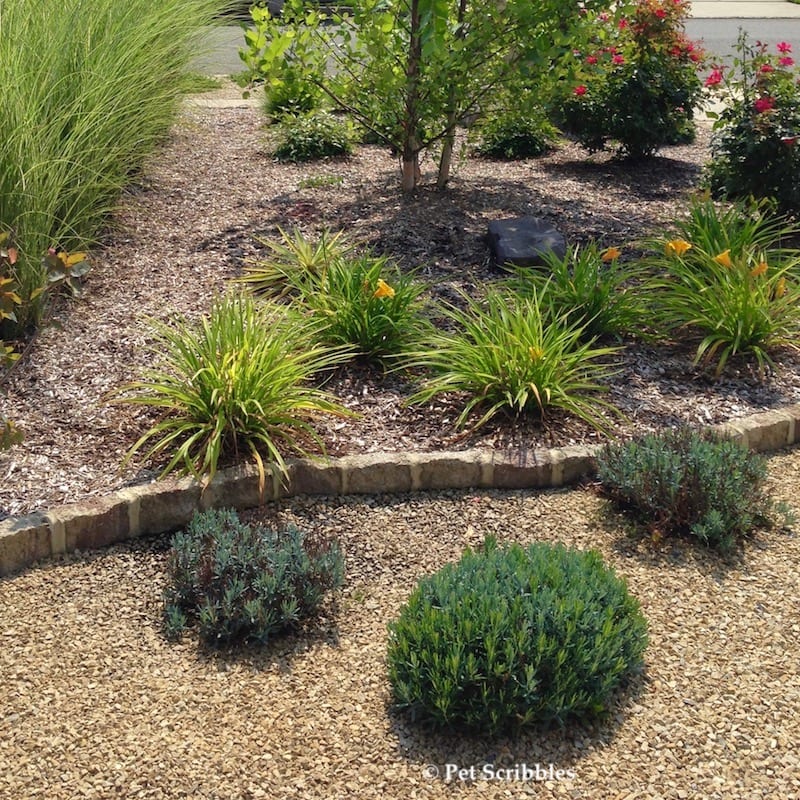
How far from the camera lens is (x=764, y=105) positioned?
633 cm

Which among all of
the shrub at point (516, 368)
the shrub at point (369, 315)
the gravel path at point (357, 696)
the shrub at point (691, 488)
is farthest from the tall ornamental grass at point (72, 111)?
the shrub at point (691, 488)

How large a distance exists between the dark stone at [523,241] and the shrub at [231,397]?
141cm

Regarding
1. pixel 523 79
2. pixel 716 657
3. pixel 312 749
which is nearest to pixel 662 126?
pixel 523 79

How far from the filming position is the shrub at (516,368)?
4.44 m

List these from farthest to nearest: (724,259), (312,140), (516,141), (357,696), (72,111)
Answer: (516,141)
(312,140)
(72,111)
(724,259)
(357,696)

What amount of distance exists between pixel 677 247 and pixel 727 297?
0.38 metres

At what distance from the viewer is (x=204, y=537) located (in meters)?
3.65

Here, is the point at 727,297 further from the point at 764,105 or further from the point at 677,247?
the point at 764,105

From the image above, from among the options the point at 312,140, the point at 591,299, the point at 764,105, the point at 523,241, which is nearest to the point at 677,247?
the point at 591,299

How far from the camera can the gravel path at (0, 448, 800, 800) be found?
2.82 m

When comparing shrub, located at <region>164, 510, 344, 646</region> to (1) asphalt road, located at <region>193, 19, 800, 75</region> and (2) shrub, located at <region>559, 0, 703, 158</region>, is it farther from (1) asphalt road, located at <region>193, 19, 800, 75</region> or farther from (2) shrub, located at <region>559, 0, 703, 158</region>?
(1) asphalt road, located at <region>193, 19, 800, 75</region>

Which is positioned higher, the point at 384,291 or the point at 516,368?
the point at 384,291

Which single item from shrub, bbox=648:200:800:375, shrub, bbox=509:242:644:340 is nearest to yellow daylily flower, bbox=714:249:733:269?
shrub, bbox=648:200:800:375

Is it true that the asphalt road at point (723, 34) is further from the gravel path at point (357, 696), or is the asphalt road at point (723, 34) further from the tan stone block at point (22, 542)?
the gravel path at point (357, 696)
